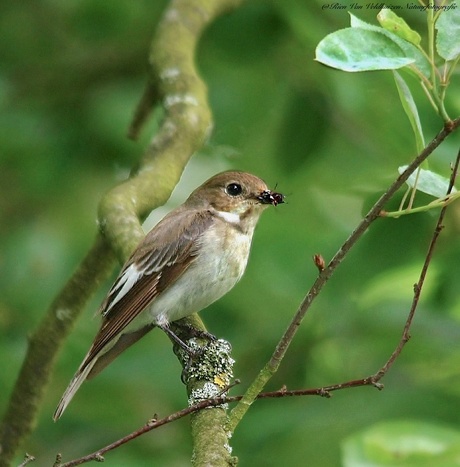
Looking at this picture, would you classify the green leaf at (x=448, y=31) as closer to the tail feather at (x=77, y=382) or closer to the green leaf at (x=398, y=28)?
the green leaf at (x=398, y=28)

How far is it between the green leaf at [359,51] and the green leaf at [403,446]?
139cm

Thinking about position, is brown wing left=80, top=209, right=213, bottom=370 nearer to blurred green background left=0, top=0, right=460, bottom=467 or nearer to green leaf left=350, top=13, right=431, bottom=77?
blurred green background left=0, top=0, right=460, bottom=467

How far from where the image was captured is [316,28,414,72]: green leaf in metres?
2.21

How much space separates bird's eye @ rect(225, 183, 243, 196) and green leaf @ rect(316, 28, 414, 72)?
2.31 m

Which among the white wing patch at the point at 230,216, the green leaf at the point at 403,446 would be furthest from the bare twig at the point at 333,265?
the white wing patch at the point at 230,216

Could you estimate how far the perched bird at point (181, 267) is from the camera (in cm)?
398

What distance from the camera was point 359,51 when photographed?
2254mm

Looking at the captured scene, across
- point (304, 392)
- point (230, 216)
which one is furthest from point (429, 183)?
point (230, 216)

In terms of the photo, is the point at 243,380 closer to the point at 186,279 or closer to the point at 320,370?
the point at 320,370

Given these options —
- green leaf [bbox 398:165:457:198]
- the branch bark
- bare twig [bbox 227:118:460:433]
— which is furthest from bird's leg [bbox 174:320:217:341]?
green leaf [bbox 398:165:457:198]

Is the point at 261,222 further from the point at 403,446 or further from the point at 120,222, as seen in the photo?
the point at 403,446

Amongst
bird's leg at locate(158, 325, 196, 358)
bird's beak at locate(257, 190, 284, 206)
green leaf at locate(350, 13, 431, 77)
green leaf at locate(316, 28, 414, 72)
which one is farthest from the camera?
bird's beak at locate(257, 190, 284, 206)

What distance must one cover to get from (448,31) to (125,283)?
6.71 ft

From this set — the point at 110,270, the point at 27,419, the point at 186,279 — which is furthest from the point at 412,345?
the point at 27,419
